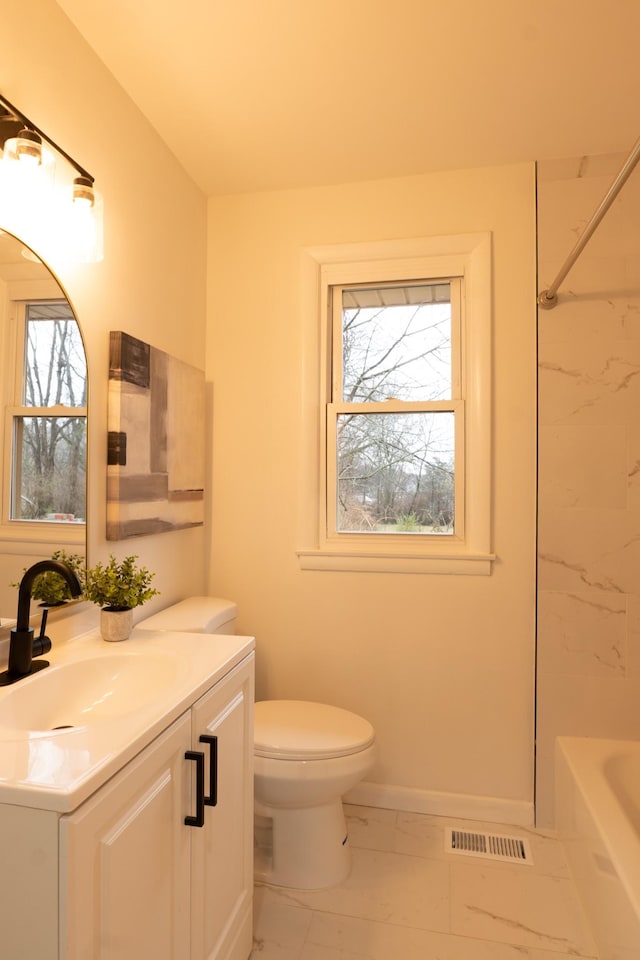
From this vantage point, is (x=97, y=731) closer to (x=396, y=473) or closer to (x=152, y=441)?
(x=152, y=441)

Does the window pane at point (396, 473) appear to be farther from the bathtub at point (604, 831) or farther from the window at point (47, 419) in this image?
the window at point (47, 419)

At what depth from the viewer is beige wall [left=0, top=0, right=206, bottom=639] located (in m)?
1.46

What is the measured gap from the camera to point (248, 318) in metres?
2.45

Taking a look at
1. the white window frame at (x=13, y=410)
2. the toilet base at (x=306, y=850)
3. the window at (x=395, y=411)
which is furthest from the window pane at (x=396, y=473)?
the white window frame at (x=13, y=410)

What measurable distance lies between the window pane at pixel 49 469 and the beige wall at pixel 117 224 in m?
0.07

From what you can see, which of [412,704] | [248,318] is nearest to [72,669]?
[412,704]

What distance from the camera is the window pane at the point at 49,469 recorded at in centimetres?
135

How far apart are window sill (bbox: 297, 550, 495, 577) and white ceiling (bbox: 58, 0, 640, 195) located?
1495mm

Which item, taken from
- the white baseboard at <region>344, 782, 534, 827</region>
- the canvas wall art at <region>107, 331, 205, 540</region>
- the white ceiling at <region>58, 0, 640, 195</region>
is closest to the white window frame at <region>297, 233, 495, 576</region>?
the white ceiling at <region>58, 0, 640, 195</region>

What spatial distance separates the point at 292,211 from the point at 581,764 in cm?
233

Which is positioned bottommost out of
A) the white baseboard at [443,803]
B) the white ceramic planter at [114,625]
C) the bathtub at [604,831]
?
the white baseboard at [443,803]

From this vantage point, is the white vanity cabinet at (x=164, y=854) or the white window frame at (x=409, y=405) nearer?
the white vanity cabinet at (x=164, y=854)

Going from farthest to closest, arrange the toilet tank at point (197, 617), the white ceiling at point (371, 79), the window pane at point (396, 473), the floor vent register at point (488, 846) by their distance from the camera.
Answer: the window pane at point (396, 473)
the floor vent register at point (488, 846)
the toilet tank at point (197, 617)
the white ceiling at point (371, 79)

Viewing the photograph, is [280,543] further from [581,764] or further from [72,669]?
[581,764]
